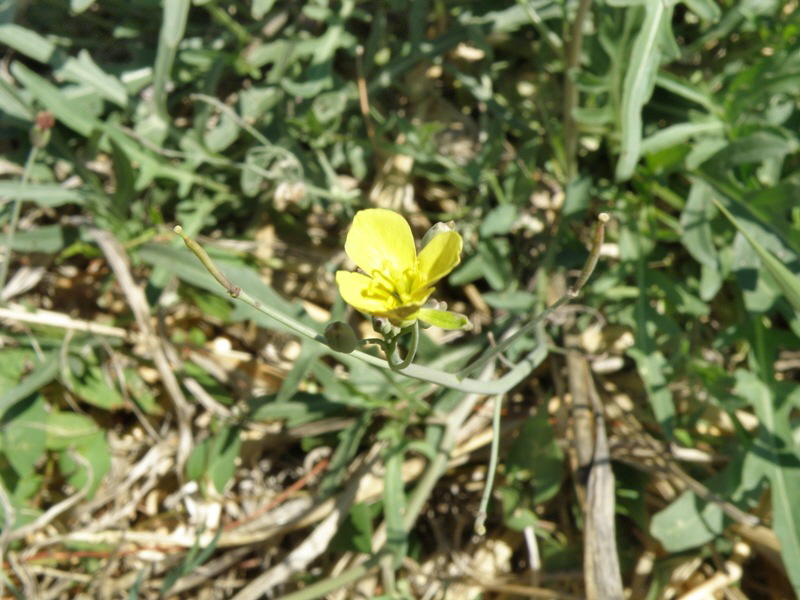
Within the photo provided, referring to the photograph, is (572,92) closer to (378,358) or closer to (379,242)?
(379,242)

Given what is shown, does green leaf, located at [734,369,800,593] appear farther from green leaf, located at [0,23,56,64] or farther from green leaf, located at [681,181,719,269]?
green leaf, located at [0,23,56,64]

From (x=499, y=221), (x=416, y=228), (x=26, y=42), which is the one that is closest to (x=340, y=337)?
(x=499, y=221)

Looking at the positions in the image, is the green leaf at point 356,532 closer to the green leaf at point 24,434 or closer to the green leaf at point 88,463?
A: the green leaf at point 88,463

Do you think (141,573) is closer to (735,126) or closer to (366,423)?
(366,423)

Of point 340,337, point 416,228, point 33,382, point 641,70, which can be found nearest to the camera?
point 340,337

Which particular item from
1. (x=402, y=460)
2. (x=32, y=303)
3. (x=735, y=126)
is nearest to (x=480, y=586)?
(x=402, y=460)

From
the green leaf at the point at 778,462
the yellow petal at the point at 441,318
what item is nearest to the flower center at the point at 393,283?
the yellow petal at the point at 441,318

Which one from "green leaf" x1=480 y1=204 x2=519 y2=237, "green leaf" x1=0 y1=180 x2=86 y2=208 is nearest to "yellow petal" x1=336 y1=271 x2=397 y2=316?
"green leaf" x1=480 y1=204 x2=519 y2=237
